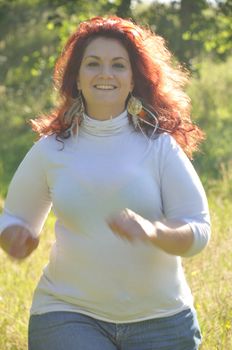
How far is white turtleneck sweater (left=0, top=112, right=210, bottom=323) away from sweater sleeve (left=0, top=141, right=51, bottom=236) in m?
0.06

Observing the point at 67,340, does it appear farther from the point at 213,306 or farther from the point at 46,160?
the point at 213,306

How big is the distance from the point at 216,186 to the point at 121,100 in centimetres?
461

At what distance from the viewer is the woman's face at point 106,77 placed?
3.22 metres

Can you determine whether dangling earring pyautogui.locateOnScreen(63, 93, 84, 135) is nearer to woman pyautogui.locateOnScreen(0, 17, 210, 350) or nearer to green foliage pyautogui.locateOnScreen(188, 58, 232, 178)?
woman pyautogui.locateOnScreen(0, 17, 210, 350)

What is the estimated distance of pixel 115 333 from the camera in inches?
121

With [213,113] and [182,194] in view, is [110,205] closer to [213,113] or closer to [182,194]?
[182,194]

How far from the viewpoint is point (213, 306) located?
4254 millimetres

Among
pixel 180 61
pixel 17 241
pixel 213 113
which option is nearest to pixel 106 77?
pixel 17 241

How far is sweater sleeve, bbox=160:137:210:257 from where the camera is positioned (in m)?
3.00

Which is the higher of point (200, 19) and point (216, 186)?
point (200, 19)

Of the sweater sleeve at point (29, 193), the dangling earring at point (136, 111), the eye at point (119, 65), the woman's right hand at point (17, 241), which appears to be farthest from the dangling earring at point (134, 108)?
the woman's right hand at point (17, 241)

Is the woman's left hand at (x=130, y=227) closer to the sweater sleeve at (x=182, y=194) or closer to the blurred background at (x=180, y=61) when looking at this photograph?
the sweater sleeve at (x=182, y=194)

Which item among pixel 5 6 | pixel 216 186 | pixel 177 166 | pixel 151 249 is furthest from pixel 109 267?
pixel 5 6

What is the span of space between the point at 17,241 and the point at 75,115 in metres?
0.52
